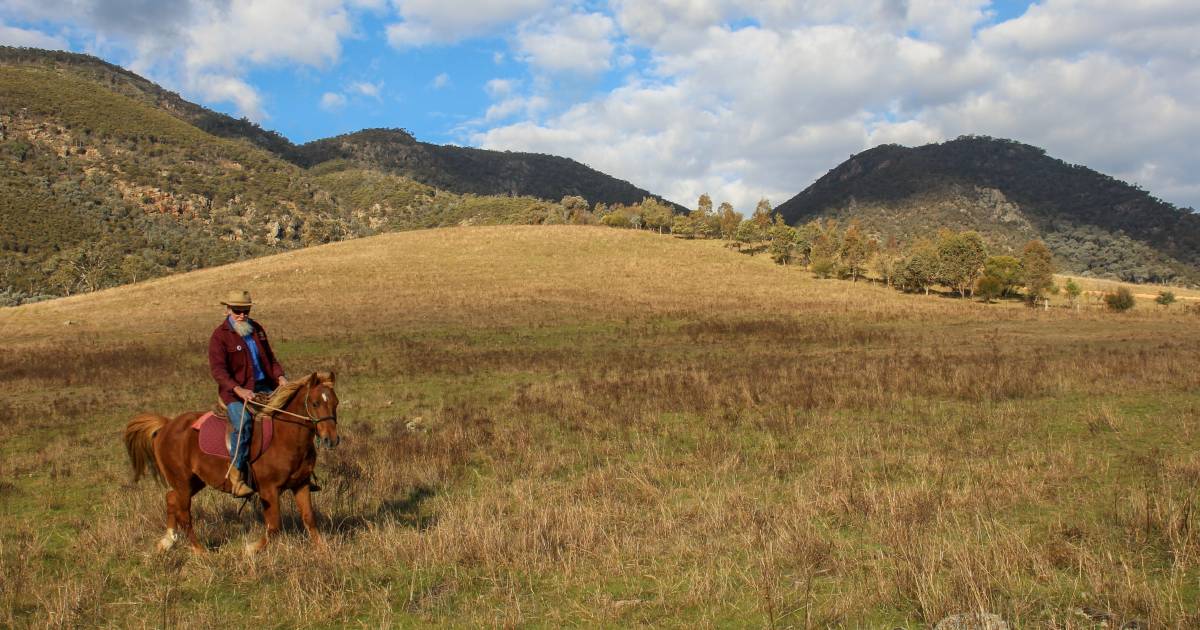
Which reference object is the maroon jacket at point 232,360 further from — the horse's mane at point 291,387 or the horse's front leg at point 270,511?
the horse's front leg at point 270,511

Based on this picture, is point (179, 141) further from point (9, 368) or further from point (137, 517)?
point (137, 517)

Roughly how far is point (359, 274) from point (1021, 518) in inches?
2548

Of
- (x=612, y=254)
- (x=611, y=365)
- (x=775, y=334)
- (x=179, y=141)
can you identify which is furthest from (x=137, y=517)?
(x=179, y=141)

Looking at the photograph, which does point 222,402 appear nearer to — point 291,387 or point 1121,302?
point 291,387

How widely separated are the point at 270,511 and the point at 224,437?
1090 mm

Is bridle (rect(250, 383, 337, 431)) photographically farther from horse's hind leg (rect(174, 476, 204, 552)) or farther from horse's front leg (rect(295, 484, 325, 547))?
horse's hind leg (rect(174, 476, 204, 552))

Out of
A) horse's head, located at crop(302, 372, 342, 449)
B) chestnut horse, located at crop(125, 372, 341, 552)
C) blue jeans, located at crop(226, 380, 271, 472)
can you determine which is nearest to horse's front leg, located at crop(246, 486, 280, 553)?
chestnut horse, located at crop(125, 372, 341, 552)

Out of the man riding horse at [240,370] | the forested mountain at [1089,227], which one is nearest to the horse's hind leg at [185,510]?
the man riding horse at [240,370]

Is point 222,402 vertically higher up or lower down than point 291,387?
lower down

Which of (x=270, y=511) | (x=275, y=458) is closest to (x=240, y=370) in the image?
(x=275, y=458)

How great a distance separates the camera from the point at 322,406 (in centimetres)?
730

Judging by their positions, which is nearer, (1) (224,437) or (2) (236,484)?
(2) (236,484)

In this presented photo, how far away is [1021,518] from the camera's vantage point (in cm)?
789

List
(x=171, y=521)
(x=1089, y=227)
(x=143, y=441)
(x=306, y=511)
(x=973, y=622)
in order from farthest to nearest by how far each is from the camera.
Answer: (x=1089, y=227), (x=143, y=441), (x=171, y=521), (x=306, y=511), (x=973, y=622)
